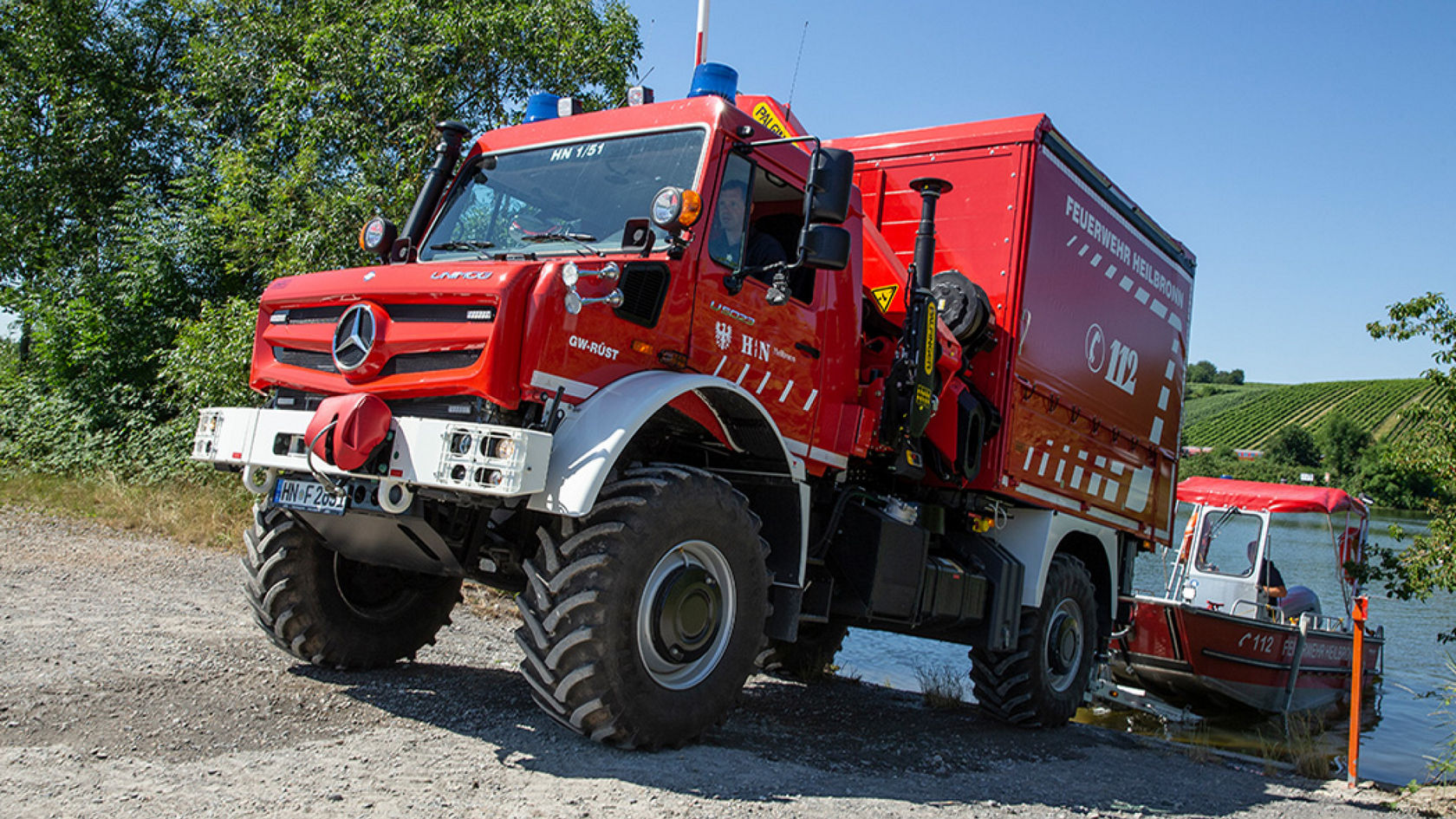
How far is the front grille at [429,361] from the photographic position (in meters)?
4.48

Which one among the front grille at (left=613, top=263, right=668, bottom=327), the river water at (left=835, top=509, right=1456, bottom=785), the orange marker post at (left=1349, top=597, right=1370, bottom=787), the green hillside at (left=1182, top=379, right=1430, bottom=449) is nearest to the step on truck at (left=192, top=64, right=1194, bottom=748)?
the front grille at (left=613, top=263, right=668, bottom=327)

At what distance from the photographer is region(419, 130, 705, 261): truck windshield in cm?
531

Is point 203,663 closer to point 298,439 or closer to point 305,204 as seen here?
point 298,439

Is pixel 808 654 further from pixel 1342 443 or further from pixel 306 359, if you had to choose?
pixel 1342 443

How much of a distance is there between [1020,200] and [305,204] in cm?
945

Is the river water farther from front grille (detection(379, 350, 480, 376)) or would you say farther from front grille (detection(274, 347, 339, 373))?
front grille (detection(274, 347, 339, 373))

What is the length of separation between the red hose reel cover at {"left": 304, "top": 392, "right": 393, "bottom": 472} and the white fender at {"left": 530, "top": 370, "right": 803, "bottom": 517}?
67 centimetres

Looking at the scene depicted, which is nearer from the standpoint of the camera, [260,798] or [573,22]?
[260,798]

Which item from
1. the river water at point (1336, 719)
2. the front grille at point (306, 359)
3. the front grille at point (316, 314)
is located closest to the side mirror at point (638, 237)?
the front grille at point (316, 314)

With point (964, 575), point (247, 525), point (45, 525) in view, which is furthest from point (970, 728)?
point (45, 525)

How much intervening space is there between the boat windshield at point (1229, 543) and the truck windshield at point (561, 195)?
1177 centimetres

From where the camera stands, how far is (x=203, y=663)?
5773 mm

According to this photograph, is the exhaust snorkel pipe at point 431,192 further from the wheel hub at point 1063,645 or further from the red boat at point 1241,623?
the red boat at point 1241,623

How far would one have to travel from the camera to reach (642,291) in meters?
4.95
